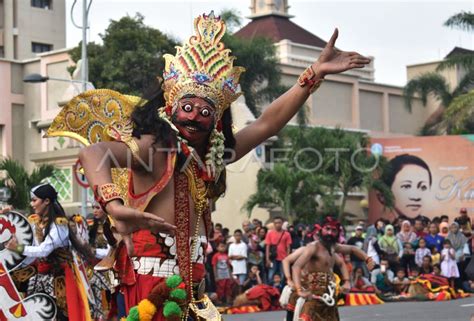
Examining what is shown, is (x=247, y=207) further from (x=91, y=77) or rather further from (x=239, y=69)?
(x=239, y=69)

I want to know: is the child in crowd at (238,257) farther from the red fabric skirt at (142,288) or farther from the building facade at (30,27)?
the building facade at (30,27)

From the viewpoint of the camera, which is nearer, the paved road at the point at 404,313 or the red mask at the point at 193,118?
the red mask at the point at 193,118

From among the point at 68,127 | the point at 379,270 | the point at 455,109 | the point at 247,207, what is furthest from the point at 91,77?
the point at 68,127

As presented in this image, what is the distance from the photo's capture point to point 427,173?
45250 millimetres

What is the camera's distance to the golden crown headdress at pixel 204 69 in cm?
596

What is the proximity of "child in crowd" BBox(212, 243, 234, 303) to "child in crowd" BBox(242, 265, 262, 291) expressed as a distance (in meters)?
0.44

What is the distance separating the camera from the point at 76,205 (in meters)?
34.0

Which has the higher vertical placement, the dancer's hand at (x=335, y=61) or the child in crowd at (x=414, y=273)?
the dancer's hand at (x=335, y=61)

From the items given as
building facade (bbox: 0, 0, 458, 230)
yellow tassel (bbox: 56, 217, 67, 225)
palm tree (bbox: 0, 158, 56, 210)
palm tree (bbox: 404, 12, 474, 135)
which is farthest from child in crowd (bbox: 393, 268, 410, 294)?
palm tree (bbox: 404, 12, 474, 135)

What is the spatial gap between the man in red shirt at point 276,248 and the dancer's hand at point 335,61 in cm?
1564

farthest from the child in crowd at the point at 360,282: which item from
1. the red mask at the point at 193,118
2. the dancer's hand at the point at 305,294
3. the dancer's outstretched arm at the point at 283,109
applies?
the red mask at the point at 193,118

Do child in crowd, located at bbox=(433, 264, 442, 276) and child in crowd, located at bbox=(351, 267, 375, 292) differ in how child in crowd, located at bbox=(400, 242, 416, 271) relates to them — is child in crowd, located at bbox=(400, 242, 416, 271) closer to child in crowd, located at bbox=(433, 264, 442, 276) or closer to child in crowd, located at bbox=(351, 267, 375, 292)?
child in crowd, located at bbox=(433, 264, 442, 276)

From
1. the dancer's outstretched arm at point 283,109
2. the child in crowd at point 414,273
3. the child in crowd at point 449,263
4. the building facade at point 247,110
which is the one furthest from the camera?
the building facade at point 247,110

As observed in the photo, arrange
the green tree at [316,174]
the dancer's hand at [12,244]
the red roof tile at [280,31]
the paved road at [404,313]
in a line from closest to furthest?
the dancer's hand at [12,244] < the paved road at [404,313] < the green tree at [316,174] < the red roof tile at [280,31]
